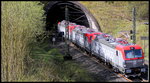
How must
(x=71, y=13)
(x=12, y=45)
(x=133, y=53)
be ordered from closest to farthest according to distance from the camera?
(x=12, y=45), (x=133, y=53), (x=71, y=13)

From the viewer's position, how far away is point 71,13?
196 ft

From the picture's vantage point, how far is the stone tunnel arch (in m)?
46.0

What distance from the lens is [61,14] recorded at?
209 ft

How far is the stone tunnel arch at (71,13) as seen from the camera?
46.0 m

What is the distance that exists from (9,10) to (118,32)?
28594 mm

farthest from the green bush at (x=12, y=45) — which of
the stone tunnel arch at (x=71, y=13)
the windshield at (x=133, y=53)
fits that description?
the stone tunnel arch at (x=71, y=13)

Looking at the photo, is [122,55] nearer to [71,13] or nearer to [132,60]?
[132,60]

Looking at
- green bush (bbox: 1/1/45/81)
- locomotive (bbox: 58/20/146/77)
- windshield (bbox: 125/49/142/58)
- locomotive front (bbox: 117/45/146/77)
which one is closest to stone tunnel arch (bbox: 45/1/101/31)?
locomotive (bbox: 58/20/146/77)

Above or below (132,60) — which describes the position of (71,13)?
above

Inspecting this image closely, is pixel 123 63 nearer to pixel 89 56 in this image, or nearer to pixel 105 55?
pixel 105 55

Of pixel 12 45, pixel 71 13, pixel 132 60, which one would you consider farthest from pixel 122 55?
pixel 71 13

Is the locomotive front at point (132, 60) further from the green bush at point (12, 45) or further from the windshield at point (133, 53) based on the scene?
the green bush at point (12, 45)

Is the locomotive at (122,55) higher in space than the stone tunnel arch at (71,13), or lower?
lower

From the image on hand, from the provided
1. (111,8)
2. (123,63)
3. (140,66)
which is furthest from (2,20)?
(111,8)
